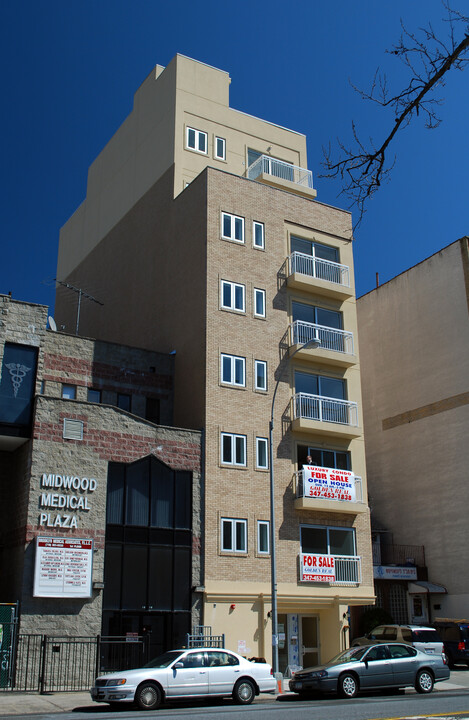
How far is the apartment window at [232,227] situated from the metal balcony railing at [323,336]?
4.36m

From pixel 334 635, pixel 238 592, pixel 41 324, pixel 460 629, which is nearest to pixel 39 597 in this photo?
pixel 238 592

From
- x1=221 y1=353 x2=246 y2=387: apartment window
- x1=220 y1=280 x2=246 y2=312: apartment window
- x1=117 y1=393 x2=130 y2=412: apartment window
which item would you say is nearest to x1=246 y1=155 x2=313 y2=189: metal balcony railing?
x1=220 y1=280 x2=246 y2=312: apartment window

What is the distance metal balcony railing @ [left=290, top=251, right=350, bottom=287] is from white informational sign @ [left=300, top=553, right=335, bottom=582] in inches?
466

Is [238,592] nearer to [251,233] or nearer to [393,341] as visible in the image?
[251,233]

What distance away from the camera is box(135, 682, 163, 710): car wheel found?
668 inches

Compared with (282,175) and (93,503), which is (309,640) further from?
(282,175)

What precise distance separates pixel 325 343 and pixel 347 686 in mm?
15855

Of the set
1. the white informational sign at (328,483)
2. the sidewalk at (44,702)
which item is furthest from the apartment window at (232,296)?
the sidewalk at (44,702)

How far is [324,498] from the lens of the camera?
29344mm

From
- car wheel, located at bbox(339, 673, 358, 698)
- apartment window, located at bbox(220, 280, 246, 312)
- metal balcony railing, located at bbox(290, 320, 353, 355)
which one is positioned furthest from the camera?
metal balcony railing, located at bbox(290, 320, 353, 355)

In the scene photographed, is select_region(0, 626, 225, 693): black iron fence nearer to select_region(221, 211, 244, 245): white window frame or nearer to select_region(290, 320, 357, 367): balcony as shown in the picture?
select_region(290, 320, 357, 367): balcony

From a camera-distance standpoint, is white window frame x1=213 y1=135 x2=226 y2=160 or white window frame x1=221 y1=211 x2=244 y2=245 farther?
white window frame x1=213 y1=135 x2=226 y2=160

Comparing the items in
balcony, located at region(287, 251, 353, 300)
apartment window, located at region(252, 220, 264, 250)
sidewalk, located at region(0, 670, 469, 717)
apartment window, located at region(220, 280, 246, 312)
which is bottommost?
sidewalk, located at region(0, 670, 469, 717)

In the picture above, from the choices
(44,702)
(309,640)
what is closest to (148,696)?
(44,702)
